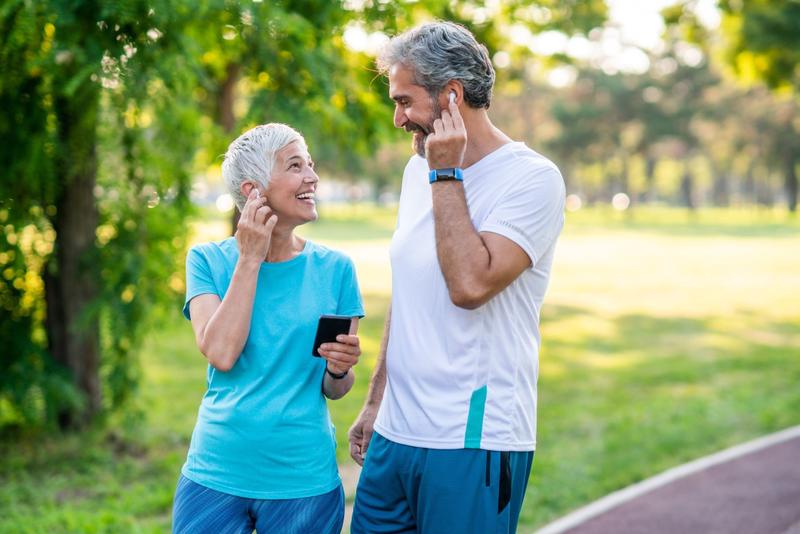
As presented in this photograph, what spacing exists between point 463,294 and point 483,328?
17 cm

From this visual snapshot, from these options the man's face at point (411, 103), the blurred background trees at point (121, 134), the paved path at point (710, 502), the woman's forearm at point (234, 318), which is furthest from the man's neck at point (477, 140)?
the paved path at point (710, 502)

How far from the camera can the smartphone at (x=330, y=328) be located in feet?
9.48

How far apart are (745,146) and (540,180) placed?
76.6 m

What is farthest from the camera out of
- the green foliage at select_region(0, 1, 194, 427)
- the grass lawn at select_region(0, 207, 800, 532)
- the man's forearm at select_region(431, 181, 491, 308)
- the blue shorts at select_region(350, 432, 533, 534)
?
the green foliage at select_region(0, 1, 194, 427)

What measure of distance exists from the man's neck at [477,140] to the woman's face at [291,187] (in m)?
0.49

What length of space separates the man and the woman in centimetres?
24

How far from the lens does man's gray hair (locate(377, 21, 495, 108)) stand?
108 inches

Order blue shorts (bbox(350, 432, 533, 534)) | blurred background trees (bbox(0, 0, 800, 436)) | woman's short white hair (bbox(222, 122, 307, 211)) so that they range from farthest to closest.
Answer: blurred background trees (bbox(0, 0, 800, 436)) < woman's short white hair (bbox(222, 122, 307, 211)) < blue shorts (bbox(350, 432, 533, 534))

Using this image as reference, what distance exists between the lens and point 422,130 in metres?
2.84

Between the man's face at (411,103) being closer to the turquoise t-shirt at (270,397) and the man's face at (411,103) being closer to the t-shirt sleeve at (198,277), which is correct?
the turquoise t-shirt at (270,397)

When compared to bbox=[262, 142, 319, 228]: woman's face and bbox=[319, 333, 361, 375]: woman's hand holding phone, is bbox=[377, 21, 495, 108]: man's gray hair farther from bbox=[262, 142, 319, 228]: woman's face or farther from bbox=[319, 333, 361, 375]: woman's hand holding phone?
bbox=[319, 333, 361, 375]: woman's hand holding phone

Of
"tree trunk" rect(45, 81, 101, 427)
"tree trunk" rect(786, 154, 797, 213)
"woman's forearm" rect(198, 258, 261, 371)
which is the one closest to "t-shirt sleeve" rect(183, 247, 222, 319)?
"woman's forearm" rect(198, 258, 261, 371)

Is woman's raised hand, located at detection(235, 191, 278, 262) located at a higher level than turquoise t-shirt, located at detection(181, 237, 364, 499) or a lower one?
higher

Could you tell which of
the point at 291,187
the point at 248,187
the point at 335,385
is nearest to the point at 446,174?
the point at 291,187
